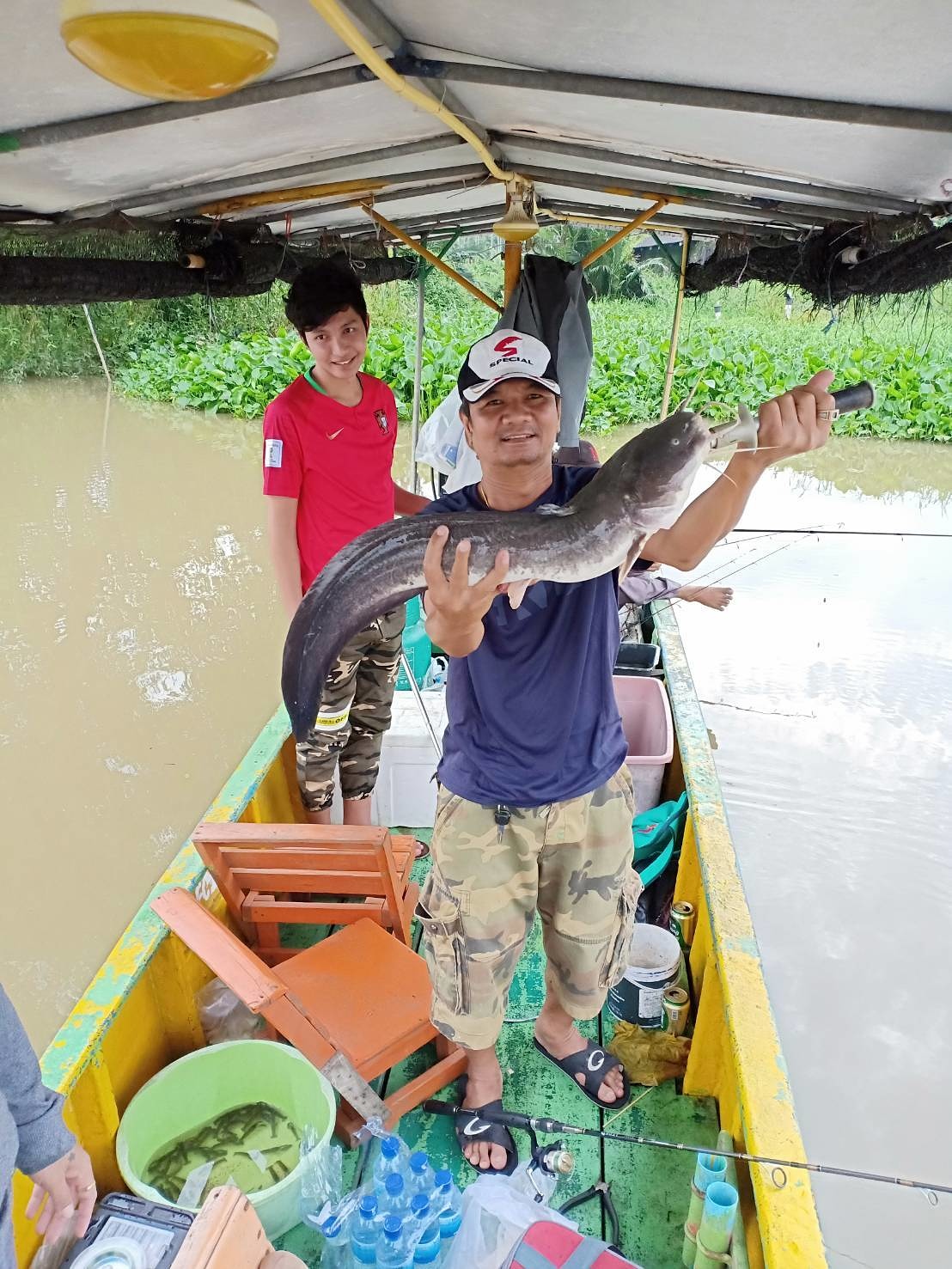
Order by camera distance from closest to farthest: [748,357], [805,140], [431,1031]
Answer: [805,140], [431,1031], [748,357]

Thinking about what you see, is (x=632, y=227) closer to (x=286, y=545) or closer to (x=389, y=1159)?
(x=286, y=545)

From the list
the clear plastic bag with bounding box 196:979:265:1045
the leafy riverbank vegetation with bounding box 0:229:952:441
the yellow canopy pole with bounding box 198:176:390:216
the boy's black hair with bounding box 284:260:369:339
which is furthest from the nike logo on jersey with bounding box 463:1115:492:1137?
the leafy riverbank vegetation with bounding box 0:229:952:441

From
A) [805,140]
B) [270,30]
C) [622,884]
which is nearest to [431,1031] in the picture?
[622,884]

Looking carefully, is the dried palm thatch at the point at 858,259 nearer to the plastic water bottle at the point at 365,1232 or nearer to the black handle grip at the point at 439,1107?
the black handle grip at the point at 439,1107

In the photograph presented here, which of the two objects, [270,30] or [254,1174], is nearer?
[270,30]

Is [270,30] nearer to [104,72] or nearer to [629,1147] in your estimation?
[104,72]

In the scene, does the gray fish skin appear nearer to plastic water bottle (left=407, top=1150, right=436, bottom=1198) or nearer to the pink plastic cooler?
plastic water bottle (left=407, top=1150, right=436, bottom=1198)

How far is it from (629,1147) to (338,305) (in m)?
2.76

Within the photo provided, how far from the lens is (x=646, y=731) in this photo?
4191mm

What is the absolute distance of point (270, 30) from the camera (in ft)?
3.85

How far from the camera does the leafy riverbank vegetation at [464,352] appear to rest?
17828 millimetres

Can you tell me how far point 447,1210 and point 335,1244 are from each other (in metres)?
0.29

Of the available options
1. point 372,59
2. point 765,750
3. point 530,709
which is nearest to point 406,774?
point 530,709

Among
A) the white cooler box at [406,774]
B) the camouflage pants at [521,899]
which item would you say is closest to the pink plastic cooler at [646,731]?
the white cooler box at [406,774]
